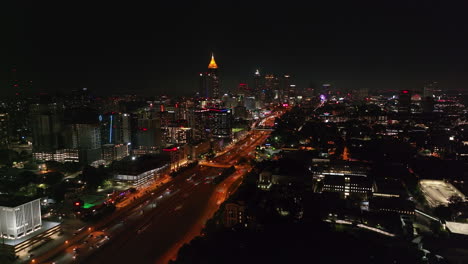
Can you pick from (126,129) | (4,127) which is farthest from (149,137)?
(4,127)

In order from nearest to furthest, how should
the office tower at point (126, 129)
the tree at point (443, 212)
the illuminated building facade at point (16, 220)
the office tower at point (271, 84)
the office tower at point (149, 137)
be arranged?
the illuminated building facade at point (16, 220)
the tree at point (443, 212)
the office tower at point (149, 137)
the office tower at point (126, 129)
the office tower at point (271, 84)

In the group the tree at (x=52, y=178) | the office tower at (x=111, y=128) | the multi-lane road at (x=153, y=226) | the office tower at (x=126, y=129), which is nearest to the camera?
the multi-lane road at (x=153, y=226)

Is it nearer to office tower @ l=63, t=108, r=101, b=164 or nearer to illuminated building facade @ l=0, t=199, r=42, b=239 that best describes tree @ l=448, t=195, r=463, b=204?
illuminated building facade @ l=0, t=199, r=42, b=239

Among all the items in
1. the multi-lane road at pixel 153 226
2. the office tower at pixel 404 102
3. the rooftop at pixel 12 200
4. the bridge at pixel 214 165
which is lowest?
the multi-lane road at pixel 153 226

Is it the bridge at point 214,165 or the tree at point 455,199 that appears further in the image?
the bridge at point 214,165

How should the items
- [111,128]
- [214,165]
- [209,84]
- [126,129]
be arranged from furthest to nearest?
1. [209,84]
2. [126,129]
3. [111,128]
4. [214,165]

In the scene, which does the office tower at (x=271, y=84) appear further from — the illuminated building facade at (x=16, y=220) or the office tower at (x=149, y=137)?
the illuminated building facade at (x=16, y=220)

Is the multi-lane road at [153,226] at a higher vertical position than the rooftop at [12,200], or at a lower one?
lower

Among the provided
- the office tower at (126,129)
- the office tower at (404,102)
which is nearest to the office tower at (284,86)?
the office tower at (404,102)

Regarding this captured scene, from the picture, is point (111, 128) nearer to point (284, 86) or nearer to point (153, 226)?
point (153, 226)
